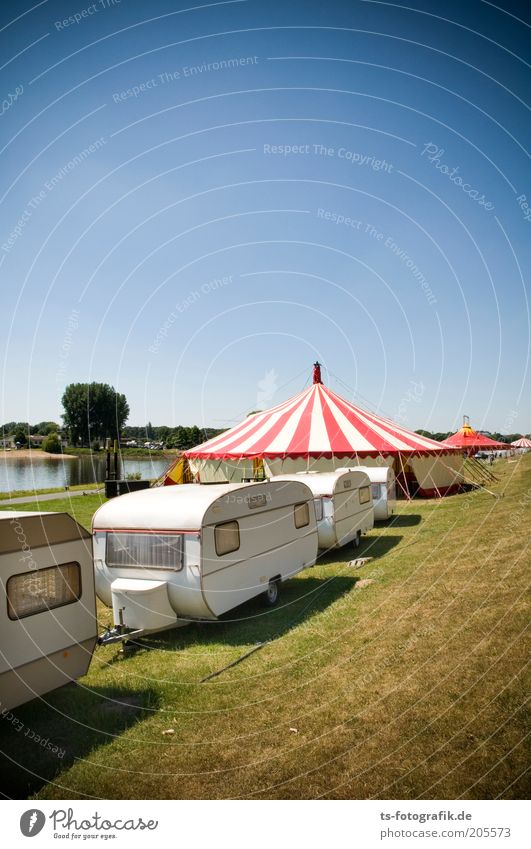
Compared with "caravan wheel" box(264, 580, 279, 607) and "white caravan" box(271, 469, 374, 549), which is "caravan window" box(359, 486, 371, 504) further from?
"caravan wheel" box(264, 580, 279, 607)

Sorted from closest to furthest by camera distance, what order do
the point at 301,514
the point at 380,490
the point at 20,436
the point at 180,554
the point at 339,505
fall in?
1. the point at 180,554
2. the point at 301,514
3. the point at 339,505
4. the point at 380,490
5. the point at 20,436

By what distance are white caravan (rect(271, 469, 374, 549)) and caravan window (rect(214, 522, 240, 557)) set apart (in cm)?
321

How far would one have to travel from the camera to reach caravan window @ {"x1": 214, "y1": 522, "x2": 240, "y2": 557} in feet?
23.4

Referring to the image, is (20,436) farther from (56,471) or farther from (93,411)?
(93,411)

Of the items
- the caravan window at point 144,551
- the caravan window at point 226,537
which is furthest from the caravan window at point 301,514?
the caravan window at point 144,551

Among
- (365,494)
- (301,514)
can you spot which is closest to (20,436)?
(365,494)

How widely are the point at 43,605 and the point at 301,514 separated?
17.6 feet

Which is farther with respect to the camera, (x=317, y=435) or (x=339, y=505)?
(x=317, y=435)

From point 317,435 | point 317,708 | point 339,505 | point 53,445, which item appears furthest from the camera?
point 53,445

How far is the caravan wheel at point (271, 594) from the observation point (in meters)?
Answer: 8.46

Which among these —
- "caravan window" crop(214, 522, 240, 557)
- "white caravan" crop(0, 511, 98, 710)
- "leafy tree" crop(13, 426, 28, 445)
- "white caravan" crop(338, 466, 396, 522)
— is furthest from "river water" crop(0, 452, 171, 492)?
"white caravan" crop(0, 511, 98, 710)

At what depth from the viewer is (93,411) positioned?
48.1 metres
